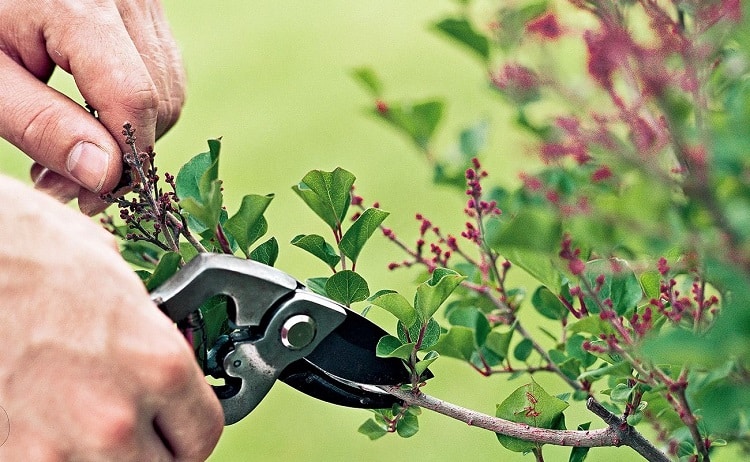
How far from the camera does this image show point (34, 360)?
28.7 inches

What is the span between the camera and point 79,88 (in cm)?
108

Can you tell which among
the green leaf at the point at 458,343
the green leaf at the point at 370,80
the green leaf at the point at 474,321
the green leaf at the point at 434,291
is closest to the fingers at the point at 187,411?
the green leaf at the point at 434,291

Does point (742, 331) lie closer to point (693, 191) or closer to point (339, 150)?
point (693, 191)

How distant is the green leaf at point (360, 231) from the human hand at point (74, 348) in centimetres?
26

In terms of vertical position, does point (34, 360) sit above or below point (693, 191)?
below

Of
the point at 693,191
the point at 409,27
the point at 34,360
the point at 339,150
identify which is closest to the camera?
the point at 693,191

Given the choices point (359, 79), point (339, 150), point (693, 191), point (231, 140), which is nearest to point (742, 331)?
point (693, 191)

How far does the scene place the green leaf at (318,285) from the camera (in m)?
0.98

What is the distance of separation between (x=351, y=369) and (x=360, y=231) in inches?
5.5

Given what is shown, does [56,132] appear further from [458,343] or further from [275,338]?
[458,343]

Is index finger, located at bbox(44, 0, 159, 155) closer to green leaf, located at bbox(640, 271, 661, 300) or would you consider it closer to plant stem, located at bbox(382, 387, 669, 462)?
plant stem, located at bbox(382, 387, 669, 462)

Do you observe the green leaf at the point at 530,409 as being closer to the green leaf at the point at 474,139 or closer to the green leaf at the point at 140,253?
the green leaf at the point at 140,253

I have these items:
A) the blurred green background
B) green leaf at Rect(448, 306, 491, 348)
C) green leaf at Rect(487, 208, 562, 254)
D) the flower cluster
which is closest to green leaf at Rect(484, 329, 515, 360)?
green leaf at Rect(448, 306, 491, 348)

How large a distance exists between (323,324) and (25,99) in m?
0.46
